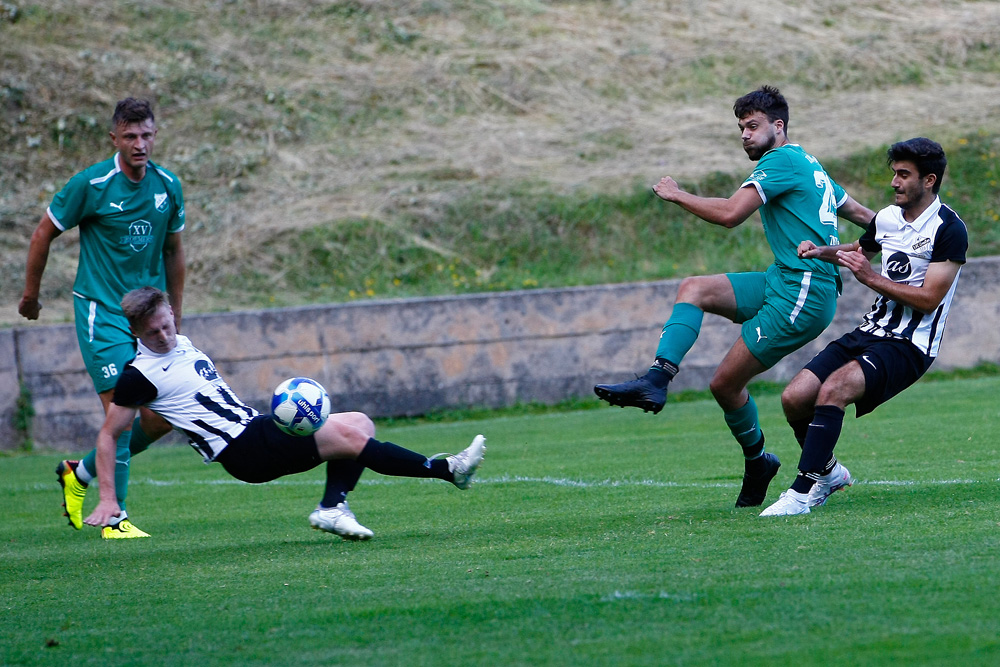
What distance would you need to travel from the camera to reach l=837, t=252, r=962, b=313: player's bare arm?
5.57 metres

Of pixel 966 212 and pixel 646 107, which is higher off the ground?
pixel 646 107

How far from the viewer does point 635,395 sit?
5.62 m

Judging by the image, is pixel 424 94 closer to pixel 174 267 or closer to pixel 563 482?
pixel 174 267

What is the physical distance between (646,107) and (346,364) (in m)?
8.15

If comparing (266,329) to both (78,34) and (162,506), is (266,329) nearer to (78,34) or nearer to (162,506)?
(162,506)

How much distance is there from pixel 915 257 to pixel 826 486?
3.86 ft

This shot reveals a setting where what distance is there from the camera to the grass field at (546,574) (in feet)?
11.5

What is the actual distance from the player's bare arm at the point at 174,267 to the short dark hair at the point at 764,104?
3.53 meters

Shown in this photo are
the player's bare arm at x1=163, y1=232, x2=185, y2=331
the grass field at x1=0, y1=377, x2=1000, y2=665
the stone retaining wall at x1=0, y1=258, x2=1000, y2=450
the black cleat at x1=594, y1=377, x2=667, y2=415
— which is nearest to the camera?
the grass field at x1=0, y1=377, x2=1000, y2=665

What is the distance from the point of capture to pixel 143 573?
5297 mm

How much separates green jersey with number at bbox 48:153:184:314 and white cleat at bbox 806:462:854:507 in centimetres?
407

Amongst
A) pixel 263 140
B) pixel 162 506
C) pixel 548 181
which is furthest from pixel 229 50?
pixel 162 506

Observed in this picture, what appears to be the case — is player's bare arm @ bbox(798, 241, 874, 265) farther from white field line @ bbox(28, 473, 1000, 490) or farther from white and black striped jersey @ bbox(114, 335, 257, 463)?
white and black striped jersey @ bbox(114, 335, 257, 463)

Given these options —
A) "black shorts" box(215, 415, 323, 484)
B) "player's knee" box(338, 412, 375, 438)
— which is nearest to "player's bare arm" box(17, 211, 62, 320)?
"black shorts" box(215, 415, 323, 484)
